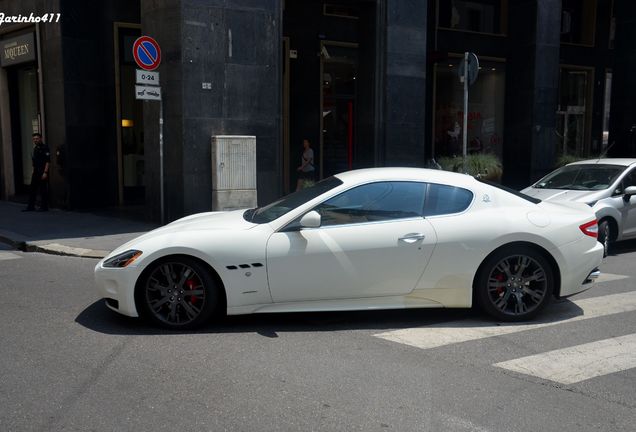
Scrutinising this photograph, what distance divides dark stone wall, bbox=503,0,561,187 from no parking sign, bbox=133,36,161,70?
11.2m

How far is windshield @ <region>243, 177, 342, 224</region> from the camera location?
236 inches

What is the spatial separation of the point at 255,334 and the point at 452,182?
8.22 feet

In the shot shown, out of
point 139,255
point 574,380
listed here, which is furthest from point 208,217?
point 574,380

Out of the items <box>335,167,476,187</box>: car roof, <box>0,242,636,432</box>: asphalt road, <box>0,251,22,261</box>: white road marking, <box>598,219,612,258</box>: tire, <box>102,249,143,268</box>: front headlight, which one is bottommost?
<box>0,251,22,261</box>: white road marking

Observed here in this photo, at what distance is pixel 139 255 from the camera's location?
5.68m

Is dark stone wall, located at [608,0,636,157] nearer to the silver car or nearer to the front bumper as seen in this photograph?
the silver car

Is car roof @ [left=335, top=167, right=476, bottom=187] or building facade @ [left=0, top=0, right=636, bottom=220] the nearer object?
car roof @ [left=335, top=167, right=476, bottom=187]

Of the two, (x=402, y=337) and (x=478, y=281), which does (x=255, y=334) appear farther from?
(x=478, y=281)

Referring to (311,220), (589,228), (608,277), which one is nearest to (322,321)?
(311,220)

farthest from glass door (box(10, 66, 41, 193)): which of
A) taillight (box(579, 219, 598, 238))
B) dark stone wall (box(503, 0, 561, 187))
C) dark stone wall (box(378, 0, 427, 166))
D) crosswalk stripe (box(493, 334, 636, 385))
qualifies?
crosswalk stripe (box(493, 334, 636, 385))

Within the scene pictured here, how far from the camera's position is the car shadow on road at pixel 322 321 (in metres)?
5.81

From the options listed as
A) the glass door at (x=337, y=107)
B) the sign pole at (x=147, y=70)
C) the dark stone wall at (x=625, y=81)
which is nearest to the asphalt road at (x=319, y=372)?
the sign pole at (x=147, y=70)

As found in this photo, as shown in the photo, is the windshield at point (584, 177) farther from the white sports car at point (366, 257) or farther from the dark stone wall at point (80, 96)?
the dark stone wall at point (80, 96)

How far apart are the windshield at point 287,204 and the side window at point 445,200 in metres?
0.92
